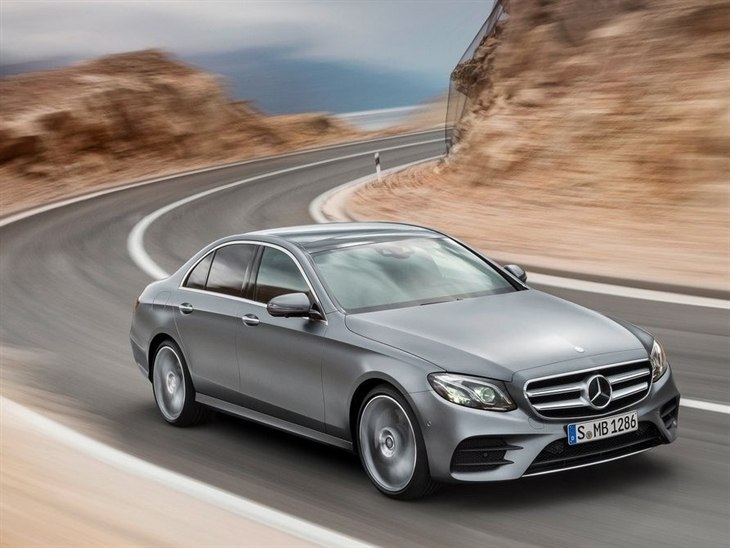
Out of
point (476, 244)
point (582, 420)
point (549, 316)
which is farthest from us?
point (476, 244)

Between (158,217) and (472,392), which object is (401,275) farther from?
(158,217)

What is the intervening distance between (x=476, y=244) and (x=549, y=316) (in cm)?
1145

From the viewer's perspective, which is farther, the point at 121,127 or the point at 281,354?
the point at 121,127

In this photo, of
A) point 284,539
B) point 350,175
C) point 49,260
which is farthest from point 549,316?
point 350,175

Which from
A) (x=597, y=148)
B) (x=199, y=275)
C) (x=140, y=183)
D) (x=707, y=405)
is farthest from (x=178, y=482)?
(x=140, y=183)

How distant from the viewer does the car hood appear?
662 centimetres

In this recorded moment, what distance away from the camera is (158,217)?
26.9m

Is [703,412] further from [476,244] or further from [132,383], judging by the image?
[476,244]

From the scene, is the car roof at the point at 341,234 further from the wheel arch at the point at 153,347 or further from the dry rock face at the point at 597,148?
the dry rock face at the point at 597,148

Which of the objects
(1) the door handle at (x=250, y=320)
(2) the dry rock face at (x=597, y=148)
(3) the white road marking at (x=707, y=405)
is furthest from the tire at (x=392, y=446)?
(2) the dry rock face at (x=597, y=148)

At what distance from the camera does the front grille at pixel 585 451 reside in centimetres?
653

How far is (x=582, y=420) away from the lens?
21.4ft

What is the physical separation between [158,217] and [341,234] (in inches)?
747

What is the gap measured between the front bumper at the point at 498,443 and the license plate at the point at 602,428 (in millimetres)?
38
